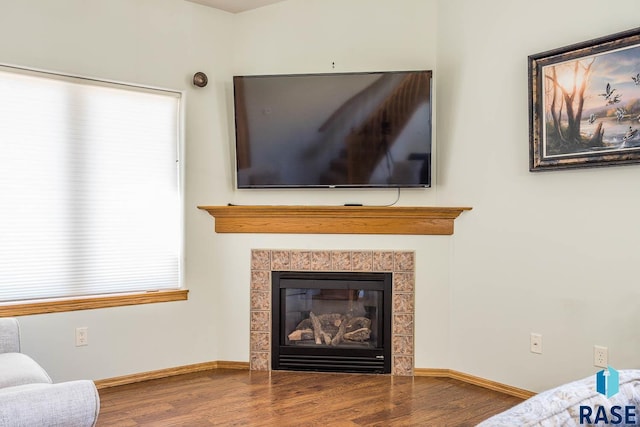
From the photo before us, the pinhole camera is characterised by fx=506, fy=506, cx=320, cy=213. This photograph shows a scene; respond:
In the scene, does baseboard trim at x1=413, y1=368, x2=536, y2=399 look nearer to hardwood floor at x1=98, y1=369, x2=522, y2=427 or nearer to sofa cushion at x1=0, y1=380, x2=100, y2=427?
hardwood floor at x1=98, y1=369, x2=522, y2=427

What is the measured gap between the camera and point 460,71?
3.53 meters

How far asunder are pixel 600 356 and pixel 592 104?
1.38 meters

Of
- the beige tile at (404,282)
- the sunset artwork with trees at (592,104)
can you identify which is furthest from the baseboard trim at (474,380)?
the sunset artwork with trees at (592,104)

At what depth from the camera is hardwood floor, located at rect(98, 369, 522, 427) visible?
2.73 metres

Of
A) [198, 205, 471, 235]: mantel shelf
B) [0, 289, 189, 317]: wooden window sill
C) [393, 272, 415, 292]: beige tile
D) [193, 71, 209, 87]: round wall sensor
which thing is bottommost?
[0, 289, 189, 317]: wooden window sill

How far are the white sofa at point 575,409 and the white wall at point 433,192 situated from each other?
1.97 metres

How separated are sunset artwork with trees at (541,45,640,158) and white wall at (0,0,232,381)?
7.33 ft

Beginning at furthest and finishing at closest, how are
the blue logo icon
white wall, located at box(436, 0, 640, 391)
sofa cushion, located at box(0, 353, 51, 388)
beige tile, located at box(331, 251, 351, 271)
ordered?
beige tile, located at box(331, 251, 351, 271) < white wall, located at box(436, 0, 640, 391) < sofa cushion, located at box(0, 353, 51, 388) < the blue logo icon

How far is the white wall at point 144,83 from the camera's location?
3.09 metres

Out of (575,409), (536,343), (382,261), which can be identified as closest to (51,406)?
(575,409)

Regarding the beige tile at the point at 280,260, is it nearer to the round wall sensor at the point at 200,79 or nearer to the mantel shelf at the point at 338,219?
the mantel shelf at the point at 338,219

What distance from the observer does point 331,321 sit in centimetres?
375

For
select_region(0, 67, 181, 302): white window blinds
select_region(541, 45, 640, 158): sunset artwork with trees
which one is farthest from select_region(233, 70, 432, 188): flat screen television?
select_region(541, 45, 640, 158): sunset artwork with trees

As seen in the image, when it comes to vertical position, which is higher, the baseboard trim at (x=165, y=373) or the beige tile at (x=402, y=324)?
the beige tile at (x=402, y=324)
